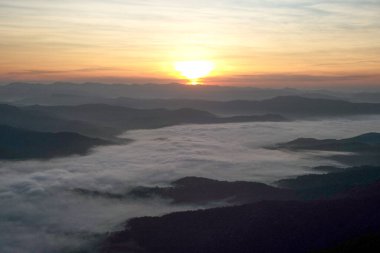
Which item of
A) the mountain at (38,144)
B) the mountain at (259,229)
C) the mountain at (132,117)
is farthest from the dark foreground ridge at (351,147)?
the mountain at (132,117)

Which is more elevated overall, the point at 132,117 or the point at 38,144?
the point at 132,117

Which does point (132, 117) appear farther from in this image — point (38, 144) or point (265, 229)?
point (265, 229)

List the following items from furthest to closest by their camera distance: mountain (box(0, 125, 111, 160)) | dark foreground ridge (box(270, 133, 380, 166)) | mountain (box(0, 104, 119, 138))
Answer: mountain (box(0, 104, 119, 138)) → mountain (box(0, 125, 111, 160)) → dark foreground ridge (box(270, 133, 380, 166))

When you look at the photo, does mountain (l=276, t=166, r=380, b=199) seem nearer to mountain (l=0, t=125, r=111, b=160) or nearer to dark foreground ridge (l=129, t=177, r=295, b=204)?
dark foreground ridge (l=129, t=177, r=295, b=204)

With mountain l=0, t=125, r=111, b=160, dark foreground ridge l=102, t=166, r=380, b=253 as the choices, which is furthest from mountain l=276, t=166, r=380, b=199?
mountain l=0, t=125, r=111, b=160

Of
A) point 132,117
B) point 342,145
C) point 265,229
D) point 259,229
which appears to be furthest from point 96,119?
point 265,229

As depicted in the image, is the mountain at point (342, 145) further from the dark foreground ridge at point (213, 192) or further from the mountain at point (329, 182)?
the dark foreground ridge at point (213, 192)

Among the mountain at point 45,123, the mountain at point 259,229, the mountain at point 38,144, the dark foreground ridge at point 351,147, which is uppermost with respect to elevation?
the mountain at point 45,123

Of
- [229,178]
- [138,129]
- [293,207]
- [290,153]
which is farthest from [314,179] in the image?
[138,129]
